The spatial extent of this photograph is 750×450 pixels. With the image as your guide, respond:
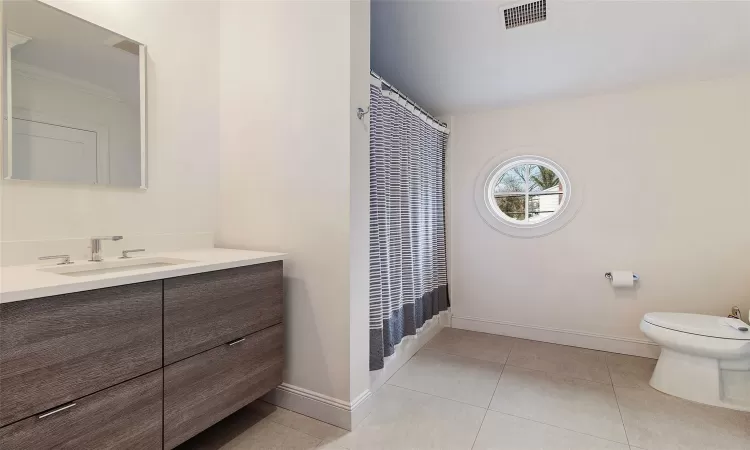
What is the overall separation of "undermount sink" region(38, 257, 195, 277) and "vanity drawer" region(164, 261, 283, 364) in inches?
8.5

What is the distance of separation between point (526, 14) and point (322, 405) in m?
2.40

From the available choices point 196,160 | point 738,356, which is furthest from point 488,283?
point 196,160

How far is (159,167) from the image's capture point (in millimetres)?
1790

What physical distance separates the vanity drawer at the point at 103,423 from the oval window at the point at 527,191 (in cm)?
278

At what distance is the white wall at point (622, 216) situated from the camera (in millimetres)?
2393

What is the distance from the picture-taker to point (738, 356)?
1.88 metres

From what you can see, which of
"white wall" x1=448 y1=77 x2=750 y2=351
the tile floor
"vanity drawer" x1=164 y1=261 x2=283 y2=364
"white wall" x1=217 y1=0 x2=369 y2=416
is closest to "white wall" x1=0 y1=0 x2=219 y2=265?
"white wall" x1=217 y1=0 x2=369 y2=416

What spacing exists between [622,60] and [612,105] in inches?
19.4

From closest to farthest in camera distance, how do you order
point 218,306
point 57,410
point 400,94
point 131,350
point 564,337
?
point 57,410 < point 131,350 < point 218,306 < point 400,94 < point 564,337

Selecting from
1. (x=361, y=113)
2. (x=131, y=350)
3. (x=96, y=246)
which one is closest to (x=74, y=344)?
(x=131, y=350)

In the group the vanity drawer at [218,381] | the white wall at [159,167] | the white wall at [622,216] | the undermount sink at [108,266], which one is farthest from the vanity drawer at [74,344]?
the white wall at [622,216]

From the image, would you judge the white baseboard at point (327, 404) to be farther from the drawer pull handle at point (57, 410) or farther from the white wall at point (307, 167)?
the drawer pull handle at point (57, 410)

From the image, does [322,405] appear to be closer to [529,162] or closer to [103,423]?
[103,423]

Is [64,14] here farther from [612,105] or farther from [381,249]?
[612,105]
